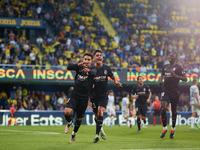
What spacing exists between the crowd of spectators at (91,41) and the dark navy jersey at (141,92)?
10.9m

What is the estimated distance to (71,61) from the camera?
30.1 m

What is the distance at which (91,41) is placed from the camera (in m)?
34.2

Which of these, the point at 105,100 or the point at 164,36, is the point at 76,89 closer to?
the point at 105,100

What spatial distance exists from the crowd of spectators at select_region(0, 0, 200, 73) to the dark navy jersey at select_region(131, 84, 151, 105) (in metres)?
10.9

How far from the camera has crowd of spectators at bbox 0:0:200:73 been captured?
98.5ft

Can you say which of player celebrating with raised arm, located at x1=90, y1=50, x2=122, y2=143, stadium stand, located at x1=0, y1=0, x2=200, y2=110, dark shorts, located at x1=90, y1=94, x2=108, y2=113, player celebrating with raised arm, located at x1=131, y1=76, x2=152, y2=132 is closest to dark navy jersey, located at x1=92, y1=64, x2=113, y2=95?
player celebrating with raised arm, located at x1=90, y1=50, x2=122, y2=143

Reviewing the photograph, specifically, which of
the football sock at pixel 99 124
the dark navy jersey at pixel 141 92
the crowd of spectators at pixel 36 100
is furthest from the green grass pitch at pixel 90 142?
the crowd of spectators at pixel 36 100

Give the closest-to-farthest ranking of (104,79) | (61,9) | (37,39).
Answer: (104,79), (37,39), (61,9)

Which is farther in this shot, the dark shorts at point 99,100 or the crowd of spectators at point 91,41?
the crowd of spectators at point 91,41

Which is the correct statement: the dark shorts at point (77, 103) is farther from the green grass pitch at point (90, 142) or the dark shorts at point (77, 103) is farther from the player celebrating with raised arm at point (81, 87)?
the green grass pitch at point (90, 142)

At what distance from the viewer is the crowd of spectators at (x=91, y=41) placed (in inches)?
1182

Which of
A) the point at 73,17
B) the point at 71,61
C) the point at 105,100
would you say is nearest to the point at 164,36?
the point at 73,17

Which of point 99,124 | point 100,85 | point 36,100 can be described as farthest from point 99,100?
point 36,100

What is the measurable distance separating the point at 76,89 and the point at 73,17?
2667cm
